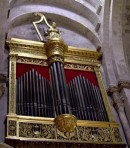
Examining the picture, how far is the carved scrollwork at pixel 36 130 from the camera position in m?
6.52

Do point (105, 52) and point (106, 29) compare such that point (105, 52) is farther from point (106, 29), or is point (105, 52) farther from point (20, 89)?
point (20, 89)

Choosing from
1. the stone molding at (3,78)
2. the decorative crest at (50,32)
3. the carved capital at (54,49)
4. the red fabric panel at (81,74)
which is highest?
the decorative crest at (50,32)

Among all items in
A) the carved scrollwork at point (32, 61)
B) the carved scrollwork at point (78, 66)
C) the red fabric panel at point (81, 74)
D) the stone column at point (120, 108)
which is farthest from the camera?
the carved scrollwork at point (78, 66)

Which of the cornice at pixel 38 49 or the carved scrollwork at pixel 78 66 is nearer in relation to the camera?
the cornice at pixel 38 49

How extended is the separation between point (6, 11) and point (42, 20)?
212cm

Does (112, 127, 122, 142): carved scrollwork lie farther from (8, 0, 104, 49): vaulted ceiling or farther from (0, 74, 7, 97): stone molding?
(8, 0, 104, 49): vaulted ceiling

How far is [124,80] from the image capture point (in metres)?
8.23

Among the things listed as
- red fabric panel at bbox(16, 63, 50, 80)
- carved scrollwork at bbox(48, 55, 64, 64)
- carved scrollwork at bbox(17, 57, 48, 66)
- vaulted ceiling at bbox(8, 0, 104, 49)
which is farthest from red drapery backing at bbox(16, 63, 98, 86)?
vaulted ceiling at bbox(8, 0, 104, 49)

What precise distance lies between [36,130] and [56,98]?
0.95 metres

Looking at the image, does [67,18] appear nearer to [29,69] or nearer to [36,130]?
[29,69]

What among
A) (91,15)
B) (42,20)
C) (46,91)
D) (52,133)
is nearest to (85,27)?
(91,15)

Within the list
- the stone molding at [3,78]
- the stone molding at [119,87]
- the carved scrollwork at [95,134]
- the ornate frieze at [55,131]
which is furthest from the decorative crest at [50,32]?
the carved scrollwork at [95,134]

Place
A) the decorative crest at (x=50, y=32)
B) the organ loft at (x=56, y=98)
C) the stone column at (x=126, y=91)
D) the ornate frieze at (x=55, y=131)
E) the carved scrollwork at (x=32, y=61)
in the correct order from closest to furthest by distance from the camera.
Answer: the ornate frieze at (x=55, y=131) → the organ loft at (x=56, y=98) → the stone column at (x=126, y=91) → the carved scrollwork at (x=32, y=61) → the decorative crest at (x=50, y=32)

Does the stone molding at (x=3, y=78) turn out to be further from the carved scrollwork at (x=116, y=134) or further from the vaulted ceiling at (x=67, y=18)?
the carved scrollwork at (x=116, y=134)
